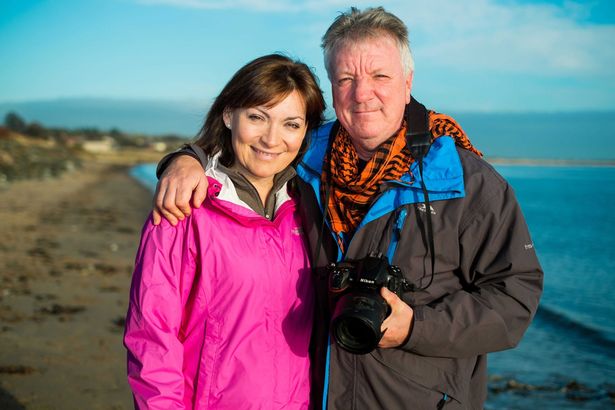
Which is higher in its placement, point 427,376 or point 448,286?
point 448,286

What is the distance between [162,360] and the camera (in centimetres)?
231

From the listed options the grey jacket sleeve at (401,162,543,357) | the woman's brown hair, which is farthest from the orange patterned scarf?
the grey jacket sleeve at (401,162,543,357)

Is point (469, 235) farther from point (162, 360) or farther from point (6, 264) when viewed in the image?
point (6, 264)

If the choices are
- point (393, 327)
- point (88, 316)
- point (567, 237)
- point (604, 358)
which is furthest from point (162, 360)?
point (567, 237)

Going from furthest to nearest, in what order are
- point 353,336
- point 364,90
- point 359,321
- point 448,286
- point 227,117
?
point 227,117 < point 364,90 < point 448,286 < point 353,336 < point 359,321

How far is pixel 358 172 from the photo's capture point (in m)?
2.61

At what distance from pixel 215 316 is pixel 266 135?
827 mm

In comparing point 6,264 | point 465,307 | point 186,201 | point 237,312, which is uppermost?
point 186,201

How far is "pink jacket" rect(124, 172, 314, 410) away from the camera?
7.61ft

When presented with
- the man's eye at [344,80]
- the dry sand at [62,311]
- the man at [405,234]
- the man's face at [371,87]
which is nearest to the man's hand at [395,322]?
the man at [405,234]

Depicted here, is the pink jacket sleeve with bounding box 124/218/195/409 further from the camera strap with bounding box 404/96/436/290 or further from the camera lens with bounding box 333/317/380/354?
the camera strap with bounding box 404/96/436/290

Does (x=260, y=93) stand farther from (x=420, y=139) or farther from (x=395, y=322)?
(x=395, y=322)

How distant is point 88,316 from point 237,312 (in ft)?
14.3

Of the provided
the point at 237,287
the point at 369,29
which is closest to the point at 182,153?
the point at 237,287
